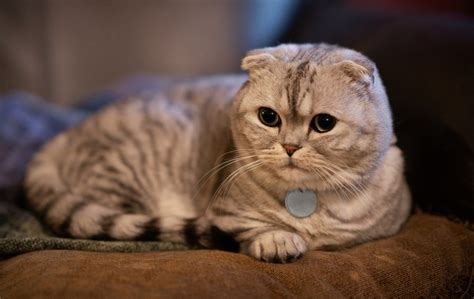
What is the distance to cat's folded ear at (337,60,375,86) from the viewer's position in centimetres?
128

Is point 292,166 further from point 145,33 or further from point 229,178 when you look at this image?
point 145,33

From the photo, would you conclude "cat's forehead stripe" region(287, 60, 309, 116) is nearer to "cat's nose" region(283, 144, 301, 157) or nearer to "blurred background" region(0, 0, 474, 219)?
"cat's nose" region(283, 144, 301, 157)

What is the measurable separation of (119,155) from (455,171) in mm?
1119

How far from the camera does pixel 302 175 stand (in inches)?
51.7

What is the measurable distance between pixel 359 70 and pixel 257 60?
283 mm

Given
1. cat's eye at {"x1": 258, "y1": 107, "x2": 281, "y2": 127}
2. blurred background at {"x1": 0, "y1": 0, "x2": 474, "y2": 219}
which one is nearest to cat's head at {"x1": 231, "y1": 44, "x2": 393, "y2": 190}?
cat's eye at {"x1": 258, "y1": 107, "x2": 281, "y2": 127}

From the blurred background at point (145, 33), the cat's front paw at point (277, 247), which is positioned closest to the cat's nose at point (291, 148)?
the cat's front paw at point (277, 247)

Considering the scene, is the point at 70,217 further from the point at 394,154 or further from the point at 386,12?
the point at 386,12

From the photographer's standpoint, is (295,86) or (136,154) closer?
(295,86)

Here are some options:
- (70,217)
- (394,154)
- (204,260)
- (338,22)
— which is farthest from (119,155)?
(338,22)

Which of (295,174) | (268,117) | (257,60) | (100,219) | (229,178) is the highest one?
(257,60)

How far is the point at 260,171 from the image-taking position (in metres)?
1.41

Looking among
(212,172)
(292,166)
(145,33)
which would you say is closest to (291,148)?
(292,166)

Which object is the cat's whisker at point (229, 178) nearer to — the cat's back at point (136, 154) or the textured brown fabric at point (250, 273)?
the cat's back at point (136, 154)
